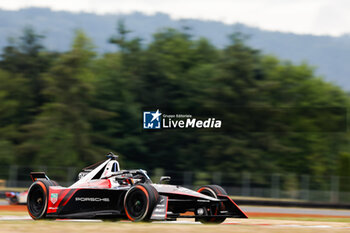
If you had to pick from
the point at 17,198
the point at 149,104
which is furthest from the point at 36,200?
the point at 149,104

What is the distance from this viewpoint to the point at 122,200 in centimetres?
1171

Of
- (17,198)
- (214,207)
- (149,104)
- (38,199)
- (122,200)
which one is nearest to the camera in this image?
(122,200)

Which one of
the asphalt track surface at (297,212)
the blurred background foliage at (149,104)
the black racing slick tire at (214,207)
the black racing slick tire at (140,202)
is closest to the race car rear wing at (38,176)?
the black racing slick tire at (140,202)

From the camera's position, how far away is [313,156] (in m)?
53.2

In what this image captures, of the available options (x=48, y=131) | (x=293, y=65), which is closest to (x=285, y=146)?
(x=293, y=65)

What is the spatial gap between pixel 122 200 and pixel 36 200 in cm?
246

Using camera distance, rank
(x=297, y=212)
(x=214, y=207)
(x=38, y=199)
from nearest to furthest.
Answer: (x=214, y=207) → (x=38, y=199) → (x=297, y=212)

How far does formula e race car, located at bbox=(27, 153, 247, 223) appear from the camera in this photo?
1122 cm

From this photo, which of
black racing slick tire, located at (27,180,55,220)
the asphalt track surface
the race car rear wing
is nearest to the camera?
black racing slick tire, located at (27,180,55,220)

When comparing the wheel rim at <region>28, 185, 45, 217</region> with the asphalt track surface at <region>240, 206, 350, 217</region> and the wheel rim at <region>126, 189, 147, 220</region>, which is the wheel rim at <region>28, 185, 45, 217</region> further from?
the asphalt track surface at <region>240, 206, 350, 217</region>

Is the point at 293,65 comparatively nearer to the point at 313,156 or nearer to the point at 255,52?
the point at 255,52

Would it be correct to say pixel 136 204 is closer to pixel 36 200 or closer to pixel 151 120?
pixel 36 200

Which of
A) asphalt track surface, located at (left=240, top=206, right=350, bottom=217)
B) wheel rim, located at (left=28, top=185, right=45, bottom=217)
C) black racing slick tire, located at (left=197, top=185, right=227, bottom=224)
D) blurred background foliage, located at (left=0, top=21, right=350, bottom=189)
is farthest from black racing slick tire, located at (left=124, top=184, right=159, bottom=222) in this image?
blurred background foliage, located at (left=0, top=21, right=350, bottom=189)

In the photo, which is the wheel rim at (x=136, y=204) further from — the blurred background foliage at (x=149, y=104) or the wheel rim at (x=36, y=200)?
the blurred background foliage at (x=149, y=104)
